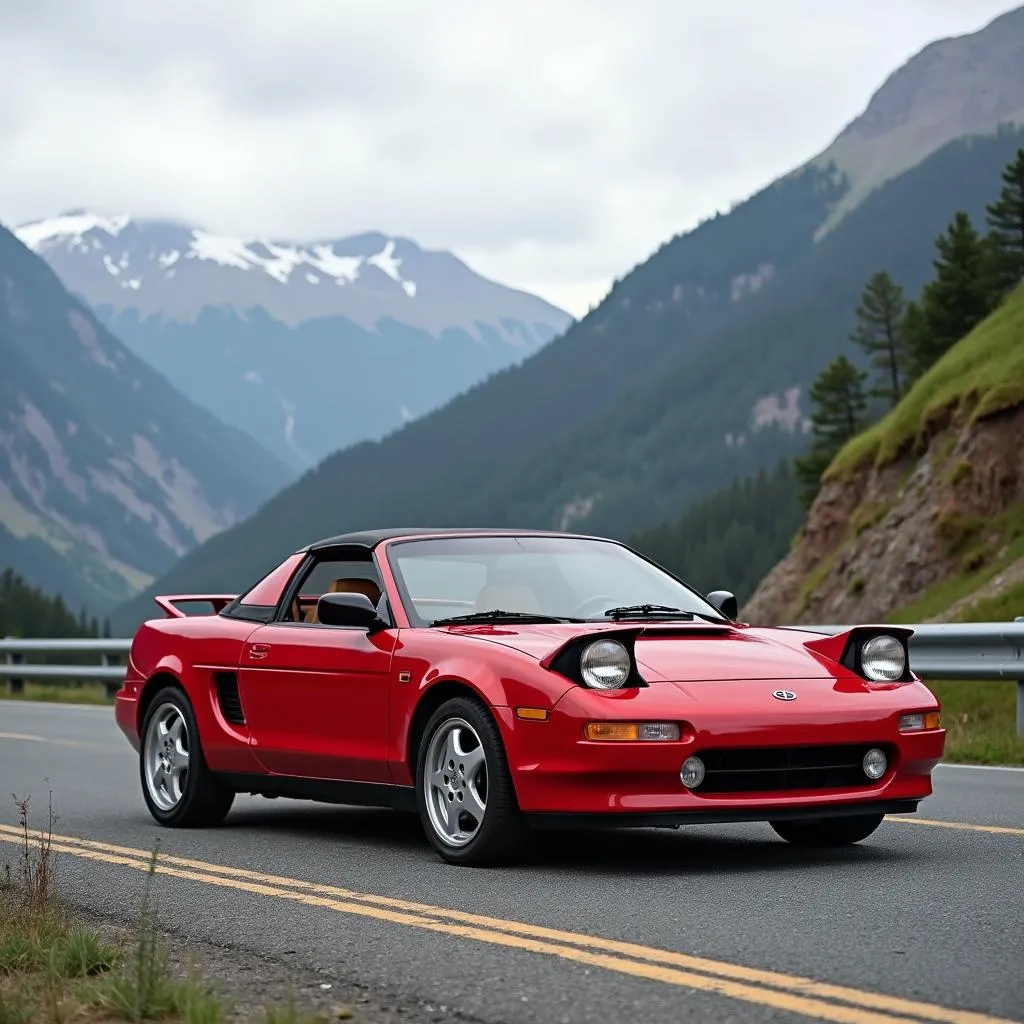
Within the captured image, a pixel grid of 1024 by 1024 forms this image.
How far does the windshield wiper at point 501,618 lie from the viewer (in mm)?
7875

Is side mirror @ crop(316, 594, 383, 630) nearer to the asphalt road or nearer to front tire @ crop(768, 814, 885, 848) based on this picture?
the asphalt road

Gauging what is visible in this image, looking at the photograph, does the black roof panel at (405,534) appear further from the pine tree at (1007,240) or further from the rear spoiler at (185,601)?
the pine tree at (1007,240)

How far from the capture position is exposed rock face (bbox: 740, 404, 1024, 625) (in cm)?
4031

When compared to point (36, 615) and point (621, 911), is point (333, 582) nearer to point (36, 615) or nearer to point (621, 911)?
point (621, 911)

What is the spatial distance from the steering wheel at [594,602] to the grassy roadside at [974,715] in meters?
3.87

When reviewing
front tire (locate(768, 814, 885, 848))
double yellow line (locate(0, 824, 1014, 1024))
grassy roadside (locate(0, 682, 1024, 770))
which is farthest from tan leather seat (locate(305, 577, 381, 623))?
grassy roadside (locate(0, 682, 1024, 770))

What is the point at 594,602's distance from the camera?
813 centimetres

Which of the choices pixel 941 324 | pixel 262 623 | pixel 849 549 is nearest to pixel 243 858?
pixel 262 623

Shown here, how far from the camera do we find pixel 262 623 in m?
8.94

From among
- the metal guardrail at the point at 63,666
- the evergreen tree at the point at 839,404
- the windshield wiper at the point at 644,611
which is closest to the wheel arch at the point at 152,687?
the windshield wiper at the point at 644,611

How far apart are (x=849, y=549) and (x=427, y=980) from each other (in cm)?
4152

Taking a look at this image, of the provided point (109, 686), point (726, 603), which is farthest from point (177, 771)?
point (109, 686)

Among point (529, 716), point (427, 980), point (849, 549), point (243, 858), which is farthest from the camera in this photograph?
point (849, 549)

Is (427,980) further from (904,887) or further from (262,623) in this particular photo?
(262,623)
